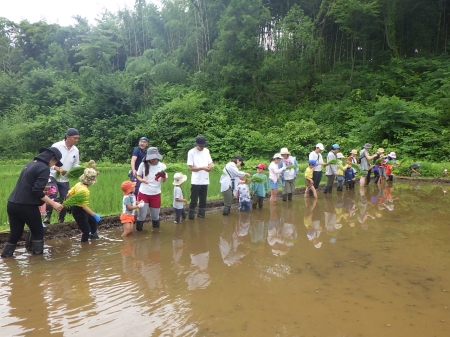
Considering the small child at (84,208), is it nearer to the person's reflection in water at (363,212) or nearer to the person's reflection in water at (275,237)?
the person's reflection in water at (275,237)

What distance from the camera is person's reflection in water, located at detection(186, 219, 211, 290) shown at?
3.70 metres

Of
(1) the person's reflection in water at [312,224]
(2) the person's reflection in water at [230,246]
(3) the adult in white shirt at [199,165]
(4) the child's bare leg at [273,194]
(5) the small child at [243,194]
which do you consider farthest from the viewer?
(4) the child's bare leg at [273,194]

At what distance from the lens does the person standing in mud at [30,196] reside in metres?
4.16

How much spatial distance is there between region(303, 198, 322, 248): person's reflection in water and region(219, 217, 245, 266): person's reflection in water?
3.84 feet

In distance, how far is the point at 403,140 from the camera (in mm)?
17797

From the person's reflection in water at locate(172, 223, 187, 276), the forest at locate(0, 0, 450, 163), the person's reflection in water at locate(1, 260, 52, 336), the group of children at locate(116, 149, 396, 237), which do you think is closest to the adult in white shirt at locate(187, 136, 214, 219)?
the group of children at locate(116, 149, 396, 237)

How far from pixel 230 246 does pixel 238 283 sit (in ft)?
4.90

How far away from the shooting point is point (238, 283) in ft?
12.0

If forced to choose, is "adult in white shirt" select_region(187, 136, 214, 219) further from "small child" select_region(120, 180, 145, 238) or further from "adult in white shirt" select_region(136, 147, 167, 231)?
"small child" select_region(120, 180, 145, 238)

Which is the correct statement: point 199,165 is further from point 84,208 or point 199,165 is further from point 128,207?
point 84,208

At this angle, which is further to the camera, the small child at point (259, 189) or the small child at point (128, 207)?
the small child at point (259, 189)

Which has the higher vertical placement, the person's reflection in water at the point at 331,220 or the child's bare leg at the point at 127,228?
the child's bare leg at the point at 127,228

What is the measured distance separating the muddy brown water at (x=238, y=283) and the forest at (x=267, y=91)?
14571mm

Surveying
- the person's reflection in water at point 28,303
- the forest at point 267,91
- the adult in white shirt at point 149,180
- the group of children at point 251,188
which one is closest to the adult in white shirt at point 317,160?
the group of children at point 251,188
